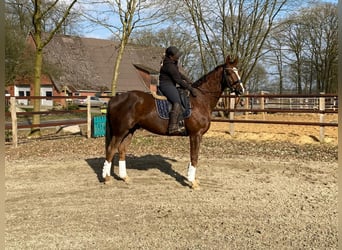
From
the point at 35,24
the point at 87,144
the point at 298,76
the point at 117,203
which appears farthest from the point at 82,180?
the point at 298,76

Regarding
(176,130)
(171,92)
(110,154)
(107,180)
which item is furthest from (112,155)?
(171,92)

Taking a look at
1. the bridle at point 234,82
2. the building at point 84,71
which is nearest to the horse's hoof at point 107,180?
the bridle at point 234,82

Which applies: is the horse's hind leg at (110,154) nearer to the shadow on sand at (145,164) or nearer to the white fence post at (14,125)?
the shadow on sand at (145,164)

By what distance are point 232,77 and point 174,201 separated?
7.67 feet

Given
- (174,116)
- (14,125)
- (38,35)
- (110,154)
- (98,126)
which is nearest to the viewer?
(174,116)

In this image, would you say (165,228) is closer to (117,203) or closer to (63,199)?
(117,203)

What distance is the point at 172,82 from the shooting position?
5.98 meters

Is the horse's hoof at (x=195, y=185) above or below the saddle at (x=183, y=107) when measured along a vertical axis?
below

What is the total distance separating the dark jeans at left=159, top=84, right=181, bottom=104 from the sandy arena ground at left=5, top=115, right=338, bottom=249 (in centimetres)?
147

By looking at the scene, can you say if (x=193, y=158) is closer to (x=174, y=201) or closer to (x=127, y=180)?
(x=174, y=201)

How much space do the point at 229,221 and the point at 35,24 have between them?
1138 cm

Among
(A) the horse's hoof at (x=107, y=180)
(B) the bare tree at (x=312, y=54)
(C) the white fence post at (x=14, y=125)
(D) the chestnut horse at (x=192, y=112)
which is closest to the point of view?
(D) the chestnut horse at (x=192, y=112)

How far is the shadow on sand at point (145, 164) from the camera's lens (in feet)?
22.0

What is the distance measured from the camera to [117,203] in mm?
5031
